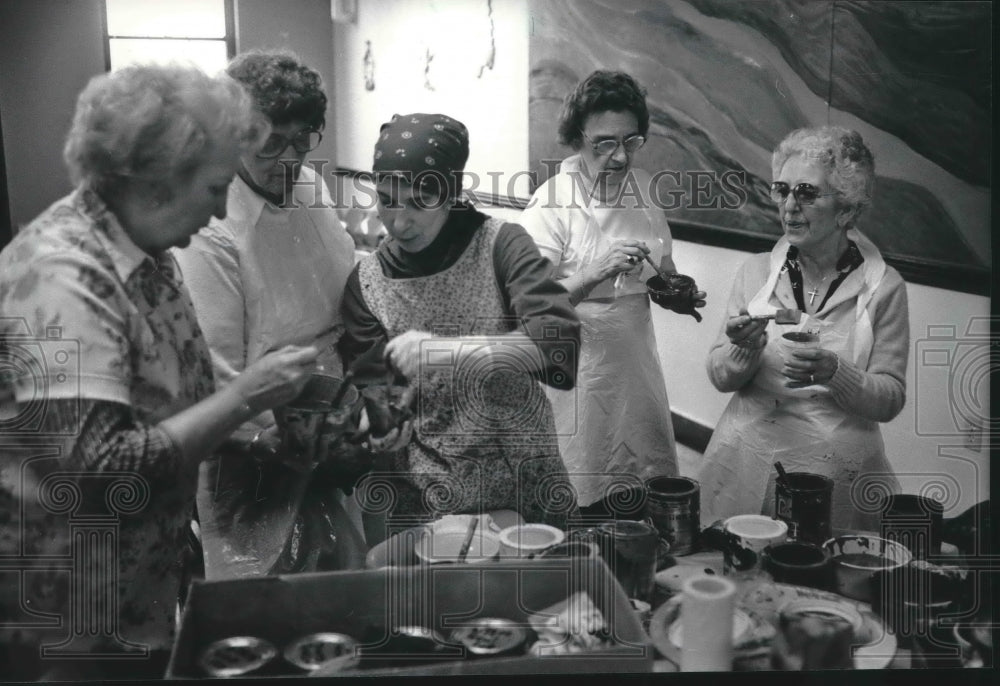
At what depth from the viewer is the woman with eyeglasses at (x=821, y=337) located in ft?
6.47

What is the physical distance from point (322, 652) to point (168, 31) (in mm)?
1264

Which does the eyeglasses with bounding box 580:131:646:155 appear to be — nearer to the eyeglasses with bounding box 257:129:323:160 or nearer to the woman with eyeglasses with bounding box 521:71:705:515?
the woman with eyeglasses with bounding box 521:71:705:515

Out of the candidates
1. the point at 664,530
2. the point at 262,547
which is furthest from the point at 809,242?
the point at 262,547

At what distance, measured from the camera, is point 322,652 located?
172 cm

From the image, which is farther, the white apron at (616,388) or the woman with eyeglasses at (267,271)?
the white apron at (616,388)

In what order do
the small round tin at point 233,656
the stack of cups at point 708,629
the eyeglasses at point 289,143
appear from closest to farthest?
1. the stack of cups at point 708,629
2. the small round tin at point 233,656
3. the eyeglasses at point 289,143

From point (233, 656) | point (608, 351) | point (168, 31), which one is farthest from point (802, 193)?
point (233, 656)

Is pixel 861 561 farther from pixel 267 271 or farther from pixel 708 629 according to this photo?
pixel 267 271

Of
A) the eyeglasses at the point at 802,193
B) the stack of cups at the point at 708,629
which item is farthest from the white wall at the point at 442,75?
the stack of cups at the point at 708,629

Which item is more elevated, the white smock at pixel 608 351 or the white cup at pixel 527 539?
the white smock at pixel 608 351

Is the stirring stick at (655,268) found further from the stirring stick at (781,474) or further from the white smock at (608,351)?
the stirring stick at (781,474)

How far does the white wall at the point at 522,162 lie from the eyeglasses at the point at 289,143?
0.05 meters

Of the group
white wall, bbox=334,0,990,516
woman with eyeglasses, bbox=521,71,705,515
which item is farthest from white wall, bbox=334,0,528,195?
woman with eyeglasses, bbox=521,71,705,515

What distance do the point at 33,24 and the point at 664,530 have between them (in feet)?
5.45
